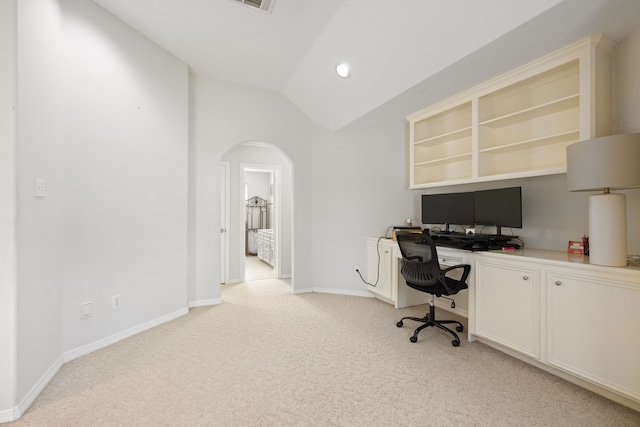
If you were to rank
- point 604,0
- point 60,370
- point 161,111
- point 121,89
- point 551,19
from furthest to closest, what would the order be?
point 161,111, point 121,89, point 60,370, point 551,19, point 604,0

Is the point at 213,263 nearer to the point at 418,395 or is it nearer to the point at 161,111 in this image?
the point at 161,111

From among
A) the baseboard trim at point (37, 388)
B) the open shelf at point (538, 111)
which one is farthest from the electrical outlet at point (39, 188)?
the open shelf at point (538, 111)

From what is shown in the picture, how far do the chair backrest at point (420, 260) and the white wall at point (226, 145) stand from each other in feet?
5.99

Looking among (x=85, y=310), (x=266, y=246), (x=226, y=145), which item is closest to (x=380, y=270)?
(x=226, y=145)

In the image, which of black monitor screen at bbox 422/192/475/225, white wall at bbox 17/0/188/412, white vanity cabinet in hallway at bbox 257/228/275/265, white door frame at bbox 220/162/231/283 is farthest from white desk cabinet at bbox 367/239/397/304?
white vanity cabinet in hallway at bbox 257/228/275/265

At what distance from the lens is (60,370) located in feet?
7.18

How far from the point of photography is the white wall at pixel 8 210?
167cm

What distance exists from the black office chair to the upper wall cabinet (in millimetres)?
899

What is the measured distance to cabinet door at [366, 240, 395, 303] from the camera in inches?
144

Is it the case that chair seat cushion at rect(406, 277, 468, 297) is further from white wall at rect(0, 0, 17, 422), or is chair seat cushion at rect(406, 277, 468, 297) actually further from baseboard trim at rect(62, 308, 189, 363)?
white wall at rect(0, 0, 17, 422)

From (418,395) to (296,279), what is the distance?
259cm

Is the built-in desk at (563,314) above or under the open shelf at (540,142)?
under

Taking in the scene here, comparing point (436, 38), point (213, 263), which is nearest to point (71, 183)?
point (213, 263)

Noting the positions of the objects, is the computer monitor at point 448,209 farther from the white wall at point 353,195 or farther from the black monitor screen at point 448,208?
the white wall at point 353,195
